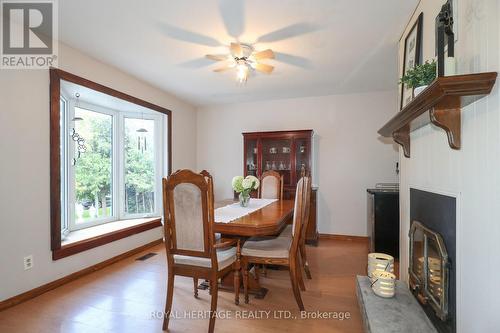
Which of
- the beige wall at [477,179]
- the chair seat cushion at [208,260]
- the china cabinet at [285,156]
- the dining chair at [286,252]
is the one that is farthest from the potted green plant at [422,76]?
the china cabinet at [285,156]

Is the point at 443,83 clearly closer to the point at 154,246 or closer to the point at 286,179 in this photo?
the point at 286,179

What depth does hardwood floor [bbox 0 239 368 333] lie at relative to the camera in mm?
1823

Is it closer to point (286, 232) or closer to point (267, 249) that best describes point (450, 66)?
point (267, 249)

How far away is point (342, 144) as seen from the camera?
4.11 meters

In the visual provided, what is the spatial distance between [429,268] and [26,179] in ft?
10.4

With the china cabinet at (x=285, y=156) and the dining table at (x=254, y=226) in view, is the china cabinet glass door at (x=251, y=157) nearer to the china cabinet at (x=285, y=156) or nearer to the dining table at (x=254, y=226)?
the china cabinet at (x=285, y=156)

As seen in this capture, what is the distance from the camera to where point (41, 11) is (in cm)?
202

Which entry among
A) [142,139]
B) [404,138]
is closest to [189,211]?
[404,138]

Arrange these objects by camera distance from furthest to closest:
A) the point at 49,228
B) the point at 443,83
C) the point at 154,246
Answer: the point at 154,246 → the point at 49,228 → the point at 443,83

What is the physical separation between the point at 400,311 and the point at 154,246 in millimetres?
3224

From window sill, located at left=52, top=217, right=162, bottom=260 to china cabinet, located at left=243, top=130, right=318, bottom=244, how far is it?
1845mm

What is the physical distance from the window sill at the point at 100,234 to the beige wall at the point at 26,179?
3.5 inches

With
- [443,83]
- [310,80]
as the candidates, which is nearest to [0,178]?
[443,83]

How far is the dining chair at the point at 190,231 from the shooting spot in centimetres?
172
